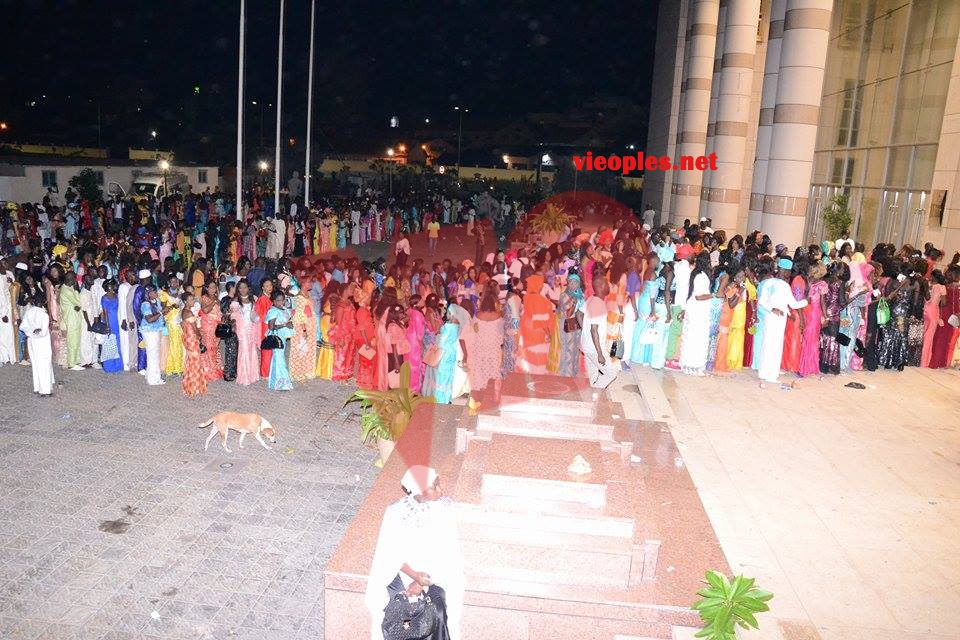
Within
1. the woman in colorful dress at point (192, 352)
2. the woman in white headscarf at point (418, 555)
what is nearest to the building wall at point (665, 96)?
the woman in colorful dress at point (192, 352)

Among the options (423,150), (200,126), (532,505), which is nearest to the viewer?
(532,505)

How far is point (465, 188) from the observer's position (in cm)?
4878

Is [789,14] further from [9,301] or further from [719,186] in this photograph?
[9,301]

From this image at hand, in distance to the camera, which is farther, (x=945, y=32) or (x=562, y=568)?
(x=945, y=32)

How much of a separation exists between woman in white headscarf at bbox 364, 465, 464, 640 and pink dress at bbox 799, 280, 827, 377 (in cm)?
714

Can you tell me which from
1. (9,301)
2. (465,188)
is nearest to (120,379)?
(9,301)

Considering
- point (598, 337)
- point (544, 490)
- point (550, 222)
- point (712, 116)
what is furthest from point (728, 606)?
point (712, 116)

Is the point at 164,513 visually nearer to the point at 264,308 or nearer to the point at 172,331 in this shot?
the point at 264,308

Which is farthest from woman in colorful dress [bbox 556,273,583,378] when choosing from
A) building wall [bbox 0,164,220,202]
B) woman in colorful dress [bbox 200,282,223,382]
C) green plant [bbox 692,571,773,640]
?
building wall [bbox 0,164,220,202]

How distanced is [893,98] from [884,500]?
1469 centimetres

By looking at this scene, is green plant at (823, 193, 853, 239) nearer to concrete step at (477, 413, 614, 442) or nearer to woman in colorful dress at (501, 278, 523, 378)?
woman in colorful dress at (501, 278, 523, 378)

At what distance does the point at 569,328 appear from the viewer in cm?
916

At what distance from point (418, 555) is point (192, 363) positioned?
6103 millimetres

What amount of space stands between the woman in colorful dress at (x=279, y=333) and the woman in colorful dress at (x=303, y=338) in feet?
0.42
